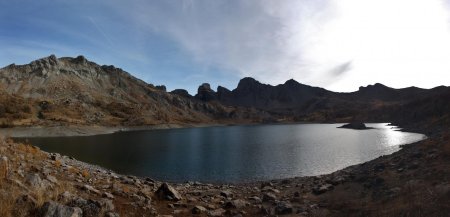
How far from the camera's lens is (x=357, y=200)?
2528cm

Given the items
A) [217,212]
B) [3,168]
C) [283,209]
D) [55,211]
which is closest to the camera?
[55,211]

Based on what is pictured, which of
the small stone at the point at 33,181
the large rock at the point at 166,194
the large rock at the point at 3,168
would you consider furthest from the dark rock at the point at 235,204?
the large rock at the point at 3,168

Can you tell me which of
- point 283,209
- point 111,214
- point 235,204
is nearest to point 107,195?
point 111,214

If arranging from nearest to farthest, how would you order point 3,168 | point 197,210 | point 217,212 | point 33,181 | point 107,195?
point 3,168
point 33,181
point 107,195
point 197,210
point 217,212

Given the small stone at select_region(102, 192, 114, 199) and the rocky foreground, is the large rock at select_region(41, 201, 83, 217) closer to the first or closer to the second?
the rocky foreground

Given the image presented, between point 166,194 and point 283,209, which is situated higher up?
point 166,194

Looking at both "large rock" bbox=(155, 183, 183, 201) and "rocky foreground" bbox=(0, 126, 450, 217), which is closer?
"rocky foreground" bbox=(0, 126, 450, 217)

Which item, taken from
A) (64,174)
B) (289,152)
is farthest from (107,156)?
(64,174)

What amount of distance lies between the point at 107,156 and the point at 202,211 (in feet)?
211

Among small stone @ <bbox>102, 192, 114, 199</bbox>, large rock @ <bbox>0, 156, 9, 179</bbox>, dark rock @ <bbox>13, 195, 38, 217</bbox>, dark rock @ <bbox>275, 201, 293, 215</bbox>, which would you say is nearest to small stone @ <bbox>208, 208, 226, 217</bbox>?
→ dark rock @ <bbox>275, 201, 293, 215</bbox>

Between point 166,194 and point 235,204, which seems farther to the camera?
point 235,204

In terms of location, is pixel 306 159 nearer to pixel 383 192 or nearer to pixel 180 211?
pixel 383 192

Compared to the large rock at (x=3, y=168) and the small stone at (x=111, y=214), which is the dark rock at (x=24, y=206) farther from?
the small stone at (x=111, y=214)

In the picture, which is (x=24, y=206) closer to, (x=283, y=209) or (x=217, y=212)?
(x=217, y=212)
